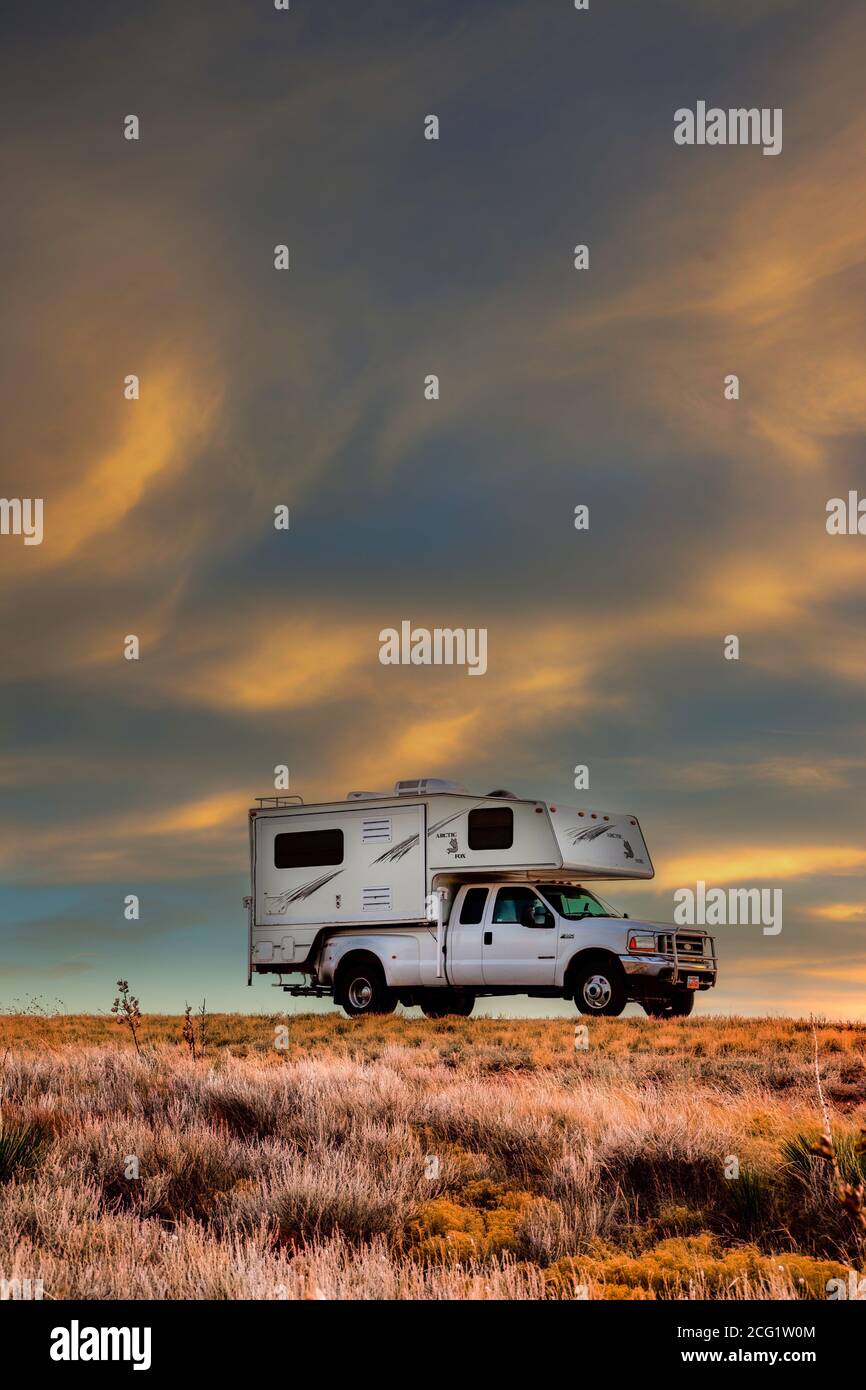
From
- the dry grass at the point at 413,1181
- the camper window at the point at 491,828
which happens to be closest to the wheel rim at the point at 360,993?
the camper window at the point at 491,828

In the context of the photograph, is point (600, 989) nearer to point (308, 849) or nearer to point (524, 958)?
point (524, 958)

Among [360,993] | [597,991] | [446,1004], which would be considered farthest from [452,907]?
[597,991]

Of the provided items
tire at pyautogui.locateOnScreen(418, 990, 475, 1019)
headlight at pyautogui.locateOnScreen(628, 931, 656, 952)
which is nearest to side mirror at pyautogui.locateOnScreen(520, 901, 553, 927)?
headlight at pyautogui.locateOnScreen(628, 931, 656, 952)

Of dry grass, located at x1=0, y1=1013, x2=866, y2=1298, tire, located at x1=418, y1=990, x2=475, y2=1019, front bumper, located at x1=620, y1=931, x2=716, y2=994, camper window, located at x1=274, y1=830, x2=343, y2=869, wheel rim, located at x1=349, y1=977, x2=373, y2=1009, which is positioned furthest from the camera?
camper window, located at x1=274, y1=830, x2=343, y2=869

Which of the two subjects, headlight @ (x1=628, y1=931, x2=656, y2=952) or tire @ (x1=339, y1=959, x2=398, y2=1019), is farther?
tire @ (x1=339, y1=959, x2=398, y2=1019)

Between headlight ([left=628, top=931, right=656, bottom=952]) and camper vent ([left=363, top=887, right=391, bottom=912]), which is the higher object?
camper vent ([left=363, top=887, right=391, bottom=912])

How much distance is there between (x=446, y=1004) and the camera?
21.6 m

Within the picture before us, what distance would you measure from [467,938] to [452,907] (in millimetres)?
687

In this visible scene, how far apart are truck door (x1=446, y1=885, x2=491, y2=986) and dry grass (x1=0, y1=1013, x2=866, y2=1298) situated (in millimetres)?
6837

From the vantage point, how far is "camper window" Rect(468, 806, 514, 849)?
20406 mm

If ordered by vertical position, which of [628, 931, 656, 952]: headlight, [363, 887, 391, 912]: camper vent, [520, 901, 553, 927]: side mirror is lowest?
[628, 931, 656, 952]: headlight

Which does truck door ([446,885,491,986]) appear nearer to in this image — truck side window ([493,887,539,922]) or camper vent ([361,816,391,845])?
truck side window ([493,887,539,922])

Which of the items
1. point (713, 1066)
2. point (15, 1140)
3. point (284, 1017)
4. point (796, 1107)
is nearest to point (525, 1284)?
point (15, 1140)

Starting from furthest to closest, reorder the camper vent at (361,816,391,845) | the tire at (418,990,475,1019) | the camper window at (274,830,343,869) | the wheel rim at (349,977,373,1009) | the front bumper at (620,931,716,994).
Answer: the camper window at (274,830,343,869) < the wheel rim at (349,977,373,1009) < the camper vent at (361,816,391,845) < the tire at (418,990,475,1019) < the front bumper at (620,931,716,994)
